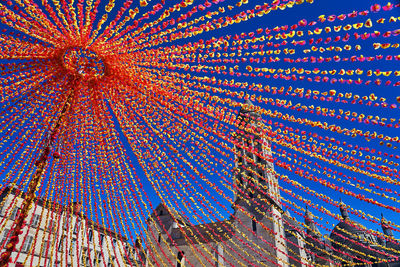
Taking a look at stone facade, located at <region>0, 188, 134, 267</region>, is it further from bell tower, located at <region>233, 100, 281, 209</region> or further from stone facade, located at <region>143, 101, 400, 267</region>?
bell tower, located at <region>233, 100, 281, 209</region>

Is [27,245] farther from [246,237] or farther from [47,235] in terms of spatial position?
[246,237]

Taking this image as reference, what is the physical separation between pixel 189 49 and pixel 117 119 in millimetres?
4424

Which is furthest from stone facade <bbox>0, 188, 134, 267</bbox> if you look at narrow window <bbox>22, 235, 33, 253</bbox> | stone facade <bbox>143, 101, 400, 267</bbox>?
stone facade <bbox>143, 101, 400, 267</bbox>

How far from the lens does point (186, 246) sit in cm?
3055

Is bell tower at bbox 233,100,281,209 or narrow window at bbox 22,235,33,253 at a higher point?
bell tower at bbox 233,100,281,209

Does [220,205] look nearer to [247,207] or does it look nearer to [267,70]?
[267,70]

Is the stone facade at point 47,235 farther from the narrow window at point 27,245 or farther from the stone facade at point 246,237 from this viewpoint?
the stone facade at point 246,237

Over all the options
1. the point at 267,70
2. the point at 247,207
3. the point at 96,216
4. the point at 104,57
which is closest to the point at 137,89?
the point at 104,57

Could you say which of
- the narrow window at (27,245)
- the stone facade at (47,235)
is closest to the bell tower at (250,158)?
the stone facade at (47,235)

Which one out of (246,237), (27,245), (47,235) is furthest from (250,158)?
(47,235)

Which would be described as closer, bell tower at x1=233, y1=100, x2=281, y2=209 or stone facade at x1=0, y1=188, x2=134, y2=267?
bell tower at x1=233, y1=100, x2=281, y2=209

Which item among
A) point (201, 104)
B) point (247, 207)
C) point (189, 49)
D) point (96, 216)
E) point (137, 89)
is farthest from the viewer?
point (247, 207)

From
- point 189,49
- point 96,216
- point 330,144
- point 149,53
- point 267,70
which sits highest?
point 149,53

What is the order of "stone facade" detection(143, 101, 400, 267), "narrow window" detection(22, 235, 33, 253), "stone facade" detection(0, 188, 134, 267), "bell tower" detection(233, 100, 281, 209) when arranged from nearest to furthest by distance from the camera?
"bell tower" detection(233, 100, 281, 209)
"stone facade" detection(0, 188, 134, 267)
"stone facade" detection(143, 101, 400, 267)
"narrow window" detection(22, 235, 33, 253)
